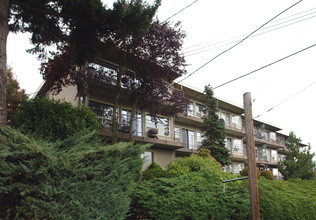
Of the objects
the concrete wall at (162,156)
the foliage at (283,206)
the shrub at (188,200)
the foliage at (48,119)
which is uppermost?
the foliage at (48,119)

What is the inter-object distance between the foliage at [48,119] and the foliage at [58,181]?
146cm

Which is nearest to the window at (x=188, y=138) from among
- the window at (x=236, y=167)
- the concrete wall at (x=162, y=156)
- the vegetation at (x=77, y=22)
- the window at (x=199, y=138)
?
the window at (x=199, y=138)

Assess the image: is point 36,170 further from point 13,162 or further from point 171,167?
point 171,167

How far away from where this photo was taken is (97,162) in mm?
5629

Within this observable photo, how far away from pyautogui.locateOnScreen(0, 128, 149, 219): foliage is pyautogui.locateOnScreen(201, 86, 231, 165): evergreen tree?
16652 mm

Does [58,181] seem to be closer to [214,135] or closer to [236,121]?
[214,135]

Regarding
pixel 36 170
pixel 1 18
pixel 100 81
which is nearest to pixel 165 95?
pixel 100 81

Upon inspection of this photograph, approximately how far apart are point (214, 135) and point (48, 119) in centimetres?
1732

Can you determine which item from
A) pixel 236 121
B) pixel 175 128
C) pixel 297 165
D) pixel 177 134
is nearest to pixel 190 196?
pixel 177 134

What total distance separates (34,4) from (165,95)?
742cm

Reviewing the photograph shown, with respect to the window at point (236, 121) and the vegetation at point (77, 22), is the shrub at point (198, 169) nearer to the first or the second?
the vegetation at point (77, 22)

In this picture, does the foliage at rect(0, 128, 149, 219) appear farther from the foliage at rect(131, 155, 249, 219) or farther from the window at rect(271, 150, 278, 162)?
the window at rect(271, 150, 278, 162)

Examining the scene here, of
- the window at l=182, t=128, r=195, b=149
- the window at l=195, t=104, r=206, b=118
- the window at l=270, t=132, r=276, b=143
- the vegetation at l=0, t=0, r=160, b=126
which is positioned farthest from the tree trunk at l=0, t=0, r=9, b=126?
the window at l=270, t=132, r=276, b=143

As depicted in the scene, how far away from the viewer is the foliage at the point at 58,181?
4.30 meters
